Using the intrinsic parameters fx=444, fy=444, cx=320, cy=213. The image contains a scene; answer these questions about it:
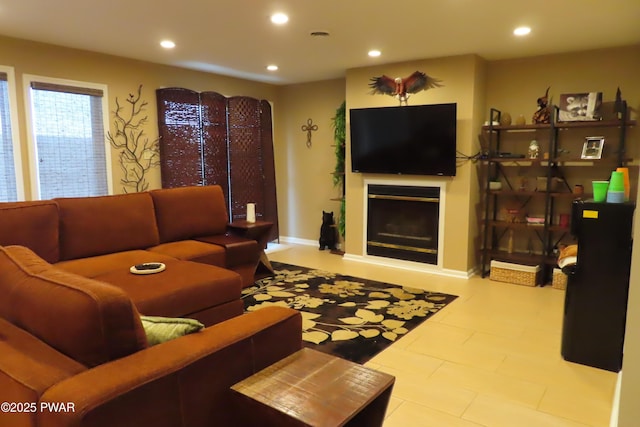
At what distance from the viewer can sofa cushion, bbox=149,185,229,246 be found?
4.45m

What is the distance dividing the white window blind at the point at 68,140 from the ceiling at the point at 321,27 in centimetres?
51

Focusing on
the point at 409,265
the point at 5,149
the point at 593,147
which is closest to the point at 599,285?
the point at 593,147

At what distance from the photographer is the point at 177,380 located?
1.27m

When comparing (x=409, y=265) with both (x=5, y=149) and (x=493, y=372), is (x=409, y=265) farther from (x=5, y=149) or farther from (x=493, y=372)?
(x=5, y=149)

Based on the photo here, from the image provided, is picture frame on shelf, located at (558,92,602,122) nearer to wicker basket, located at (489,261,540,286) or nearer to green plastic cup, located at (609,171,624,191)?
wicker basket, located at (489,261,540,286)

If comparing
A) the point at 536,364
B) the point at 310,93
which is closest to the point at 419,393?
the point at 536,364

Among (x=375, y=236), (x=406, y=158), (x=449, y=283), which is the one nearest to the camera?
(x=449, y=283)

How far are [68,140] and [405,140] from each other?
11.7 ft

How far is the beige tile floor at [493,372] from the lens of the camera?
2355 millimetres

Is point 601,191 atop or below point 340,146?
below

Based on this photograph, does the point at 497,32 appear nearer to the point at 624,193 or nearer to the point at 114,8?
the point at 624,193

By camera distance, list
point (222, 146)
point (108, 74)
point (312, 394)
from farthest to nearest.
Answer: point (222, 146)
point (108, 74)
point (312, 394)

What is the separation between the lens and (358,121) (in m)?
5.41

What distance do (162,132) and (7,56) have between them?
1624 mm
